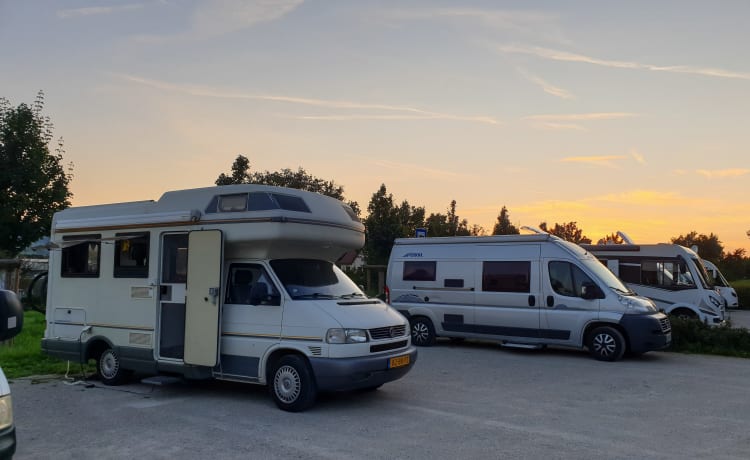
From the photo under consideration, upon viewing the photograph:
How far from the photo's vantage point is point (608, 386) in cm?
1012

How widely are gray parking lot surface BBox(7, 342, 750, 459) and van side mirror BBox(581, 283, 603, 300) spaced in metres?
1.79

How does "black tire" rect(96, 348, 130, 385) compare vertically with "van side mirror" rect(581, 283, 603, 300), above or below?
below

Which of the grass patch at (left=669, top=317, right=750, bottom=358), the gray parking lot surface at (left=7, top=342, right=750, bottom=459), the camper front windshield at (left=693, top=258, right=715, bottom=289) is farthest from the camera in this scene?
the camper front windshield at (left=693, top=258, right=715, bottom=289)

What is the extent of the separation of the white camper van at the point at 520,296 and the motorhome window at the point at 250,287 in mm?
6682

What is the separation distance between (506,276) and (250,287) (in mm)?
6749

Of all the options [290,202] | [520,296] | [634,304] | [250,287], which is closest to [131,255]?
[250,287]

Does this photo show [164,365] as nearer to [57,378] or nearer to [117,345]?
[117,345]

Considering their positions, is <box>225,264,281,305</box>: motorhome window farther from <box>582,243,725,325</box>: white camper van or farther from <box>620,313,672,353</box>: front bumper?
<box>582,243,725,325</box>: white camper van

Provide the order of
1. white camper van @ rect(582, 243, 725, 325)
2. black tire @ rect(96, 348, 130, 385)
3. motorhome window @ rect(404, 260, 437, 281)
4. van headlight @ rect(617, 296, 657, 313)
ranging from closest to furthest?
black tire @ rect(96, 348, 130, 385), van headlight @ rect(617, 296, 657, 313), motorhome window @ rect(404, 260, 437, 281), white camper van @ rect(582, 243, 725, 325)

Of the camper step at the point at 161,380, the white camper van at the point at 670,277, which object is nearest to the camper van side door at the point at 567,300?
the white camper van at the point at 670,277

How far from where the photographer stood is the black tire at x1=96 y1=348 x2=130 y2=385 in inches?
391

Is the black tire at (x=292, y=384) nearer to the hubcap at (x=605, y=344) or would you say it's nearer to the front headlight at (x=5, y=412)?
the front headlight at (x=5, y=412)

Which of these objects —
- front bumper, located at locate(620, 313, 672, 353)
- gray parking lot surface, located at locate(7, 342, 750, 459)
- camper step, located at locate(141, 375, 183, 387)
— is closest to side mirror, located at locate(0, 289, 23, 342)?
gray parking lot surface, located at locate(7, 342, 750, 459)

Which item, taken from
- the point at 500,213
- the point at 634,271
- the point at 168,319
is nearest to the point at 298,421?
the point at 168,319
